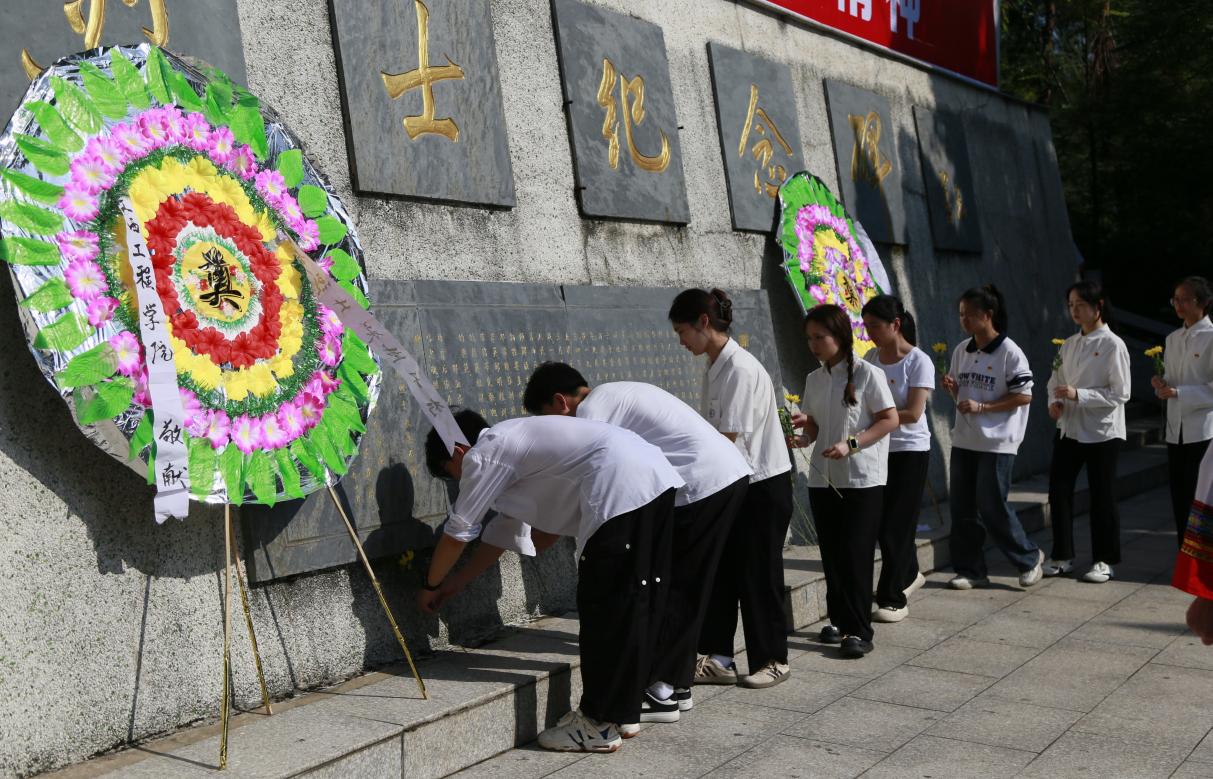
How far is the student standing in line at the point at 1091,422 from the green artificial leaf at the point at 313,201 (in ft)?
13.6

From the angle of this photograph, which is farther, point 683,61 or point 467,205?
point 683,61

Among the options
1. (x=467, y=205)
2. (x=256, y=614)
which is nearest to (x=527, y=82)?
(x=467, y=205)

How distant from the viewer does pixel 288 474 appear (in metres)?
3.79

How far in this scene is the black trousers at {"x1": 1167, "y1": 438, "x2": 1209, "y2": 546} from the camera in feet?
22.0

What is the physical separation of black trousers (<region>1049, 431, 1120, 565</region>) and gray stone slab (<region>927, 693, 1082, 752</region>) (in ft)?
8.20

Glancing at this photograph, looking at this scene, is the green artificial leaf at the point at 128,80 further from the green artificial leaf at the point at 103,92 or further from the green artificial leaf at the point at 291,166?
the green artificial leaf at the point at 291,166

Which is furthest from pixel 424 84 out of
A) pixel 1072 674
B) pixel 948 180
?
pixel 948 180

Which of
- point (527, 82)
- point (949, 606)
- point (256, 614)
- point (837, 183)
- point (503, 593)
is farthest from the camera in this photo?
point (837, 183)

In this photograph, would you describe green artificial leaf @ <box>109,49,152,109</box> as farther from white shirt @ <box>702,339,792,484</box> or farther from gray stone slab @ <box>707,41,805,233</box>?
gray stone slab @ <box>707,41,805,233</box>

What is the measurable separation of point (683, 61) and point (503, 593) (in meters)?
3.41

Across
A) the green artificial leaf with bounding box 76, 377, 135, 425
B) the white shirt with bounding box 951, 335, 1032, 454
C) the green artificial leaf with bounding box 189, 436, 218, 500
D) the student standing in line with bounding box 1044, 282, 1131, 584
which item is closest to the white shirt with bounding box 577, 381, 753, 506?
the green artificial leaf with bounding box 189, 436, 218, 500

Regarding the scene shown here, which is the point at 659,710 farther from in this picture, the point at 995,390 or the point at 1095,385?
the point at 1095,385

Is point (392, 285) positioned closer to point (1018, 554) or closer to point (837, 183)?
point (1018, 554)

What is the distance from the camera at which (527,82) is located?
226 inches
